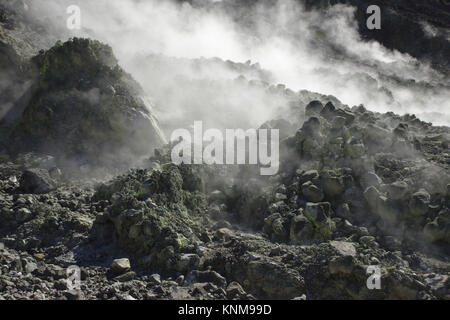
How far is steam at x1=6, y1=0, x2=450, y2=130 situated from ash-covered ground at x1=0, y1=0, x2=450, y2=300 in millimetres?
63

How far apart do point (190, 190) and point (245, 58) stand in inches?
314

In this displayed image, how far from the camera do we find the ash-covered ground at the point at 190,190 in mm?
3908

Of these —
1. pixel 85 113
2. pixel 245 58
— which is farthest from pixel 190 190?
pixel 245 58

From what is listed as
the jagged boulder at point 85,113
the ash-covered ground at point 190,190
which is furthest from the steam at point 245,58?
the jagged boulder at point 85,113

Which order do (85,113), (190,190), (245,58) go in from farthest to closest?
(245,58) < (85,113) < (190,190)

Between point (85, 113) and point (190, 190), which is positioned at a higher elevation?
point (85, 113)

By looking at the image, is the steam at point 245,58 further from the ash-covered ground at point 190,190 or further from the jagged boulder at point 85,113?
the jagged boulder at point 85,113

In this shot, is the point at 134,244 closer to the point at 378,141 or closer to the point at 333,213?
the point at 333,213

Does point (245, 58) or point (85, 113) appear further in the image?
point (245, 58)

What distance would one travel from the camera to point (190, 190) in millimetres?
5078

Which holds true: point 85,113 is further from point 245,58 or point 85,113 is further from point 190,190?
point 245,58

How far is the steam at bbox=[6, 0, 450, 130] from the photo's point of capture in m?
7.02

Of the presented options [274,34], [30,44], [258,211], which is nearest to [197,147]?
[258,211]

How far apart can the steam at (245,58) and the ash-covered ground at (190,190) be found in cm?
6
